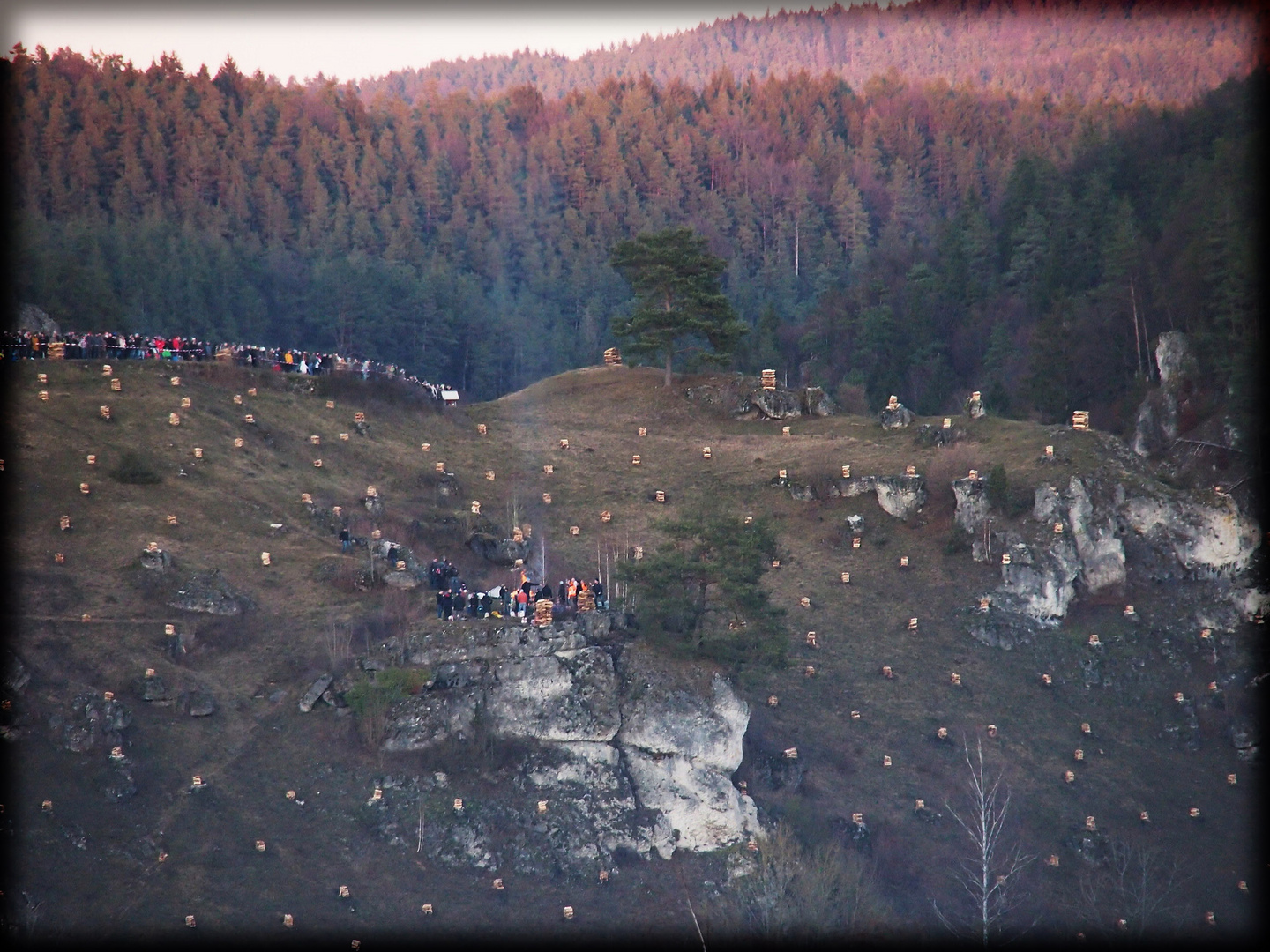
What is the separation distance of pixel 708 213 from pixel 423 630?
3785 inches

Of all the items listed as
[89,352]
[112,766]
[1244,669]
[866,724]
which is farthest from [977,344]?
[112,766]

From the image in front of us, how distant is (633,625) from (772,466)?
17.7 meters

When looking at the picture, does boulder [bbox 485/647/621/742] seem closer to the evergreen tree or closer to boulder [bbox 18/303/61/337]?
the evergreen tree

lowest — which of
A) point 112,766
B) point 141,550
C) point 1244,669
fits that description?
point 1244,669

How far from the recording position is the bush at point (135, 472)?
46.7 m

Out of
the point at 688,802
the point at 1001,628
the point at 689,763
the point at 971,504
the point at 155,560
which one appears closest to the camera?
the point at 688,802

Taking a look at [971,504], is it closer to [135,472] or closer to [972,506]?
[972,506]

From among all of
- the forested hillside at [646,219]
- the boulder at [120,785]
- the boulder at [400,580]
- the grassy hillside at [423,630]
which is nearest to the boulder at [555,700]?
the grassy hillside at [423,630]

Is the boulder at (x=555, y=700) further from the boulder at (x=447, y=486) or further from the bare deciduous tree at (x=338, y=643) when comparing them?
the boulder at (x=447, y=486)

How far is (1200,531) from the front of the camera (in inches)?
2085

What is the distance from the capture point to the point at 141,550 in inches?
1702

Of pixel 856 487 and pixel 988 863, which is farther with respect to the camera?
pixel 856 487

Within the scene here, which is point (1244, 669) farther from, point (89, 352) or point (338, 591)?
point (89, 352)

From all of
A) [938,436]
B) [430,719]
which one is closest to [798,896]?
[430,719]
